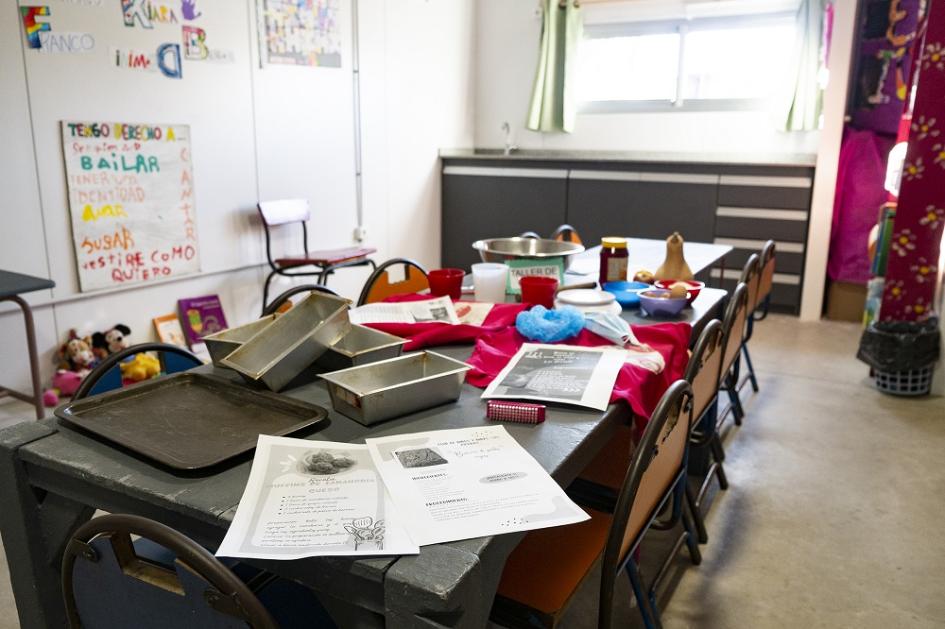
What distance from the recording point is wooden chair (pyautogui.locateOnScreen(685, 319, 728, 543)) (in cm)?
154

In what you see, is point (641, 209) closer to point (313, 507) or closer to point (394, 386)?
point (394, 386)

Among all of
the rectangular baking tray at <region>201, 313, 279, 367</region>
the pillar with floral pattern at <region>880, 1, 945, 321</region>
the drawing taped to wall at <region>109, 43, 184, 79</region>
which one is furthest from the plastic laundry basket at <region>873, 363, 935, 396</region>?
the drawing taped to wall at <region>109, 43, 184, 79</region>

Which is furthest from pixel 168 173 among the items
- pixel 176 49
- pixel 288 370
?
pixel 288 370

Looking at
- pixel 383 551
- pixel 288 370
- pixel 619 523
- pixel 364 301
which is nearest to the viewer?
pixel 383 551

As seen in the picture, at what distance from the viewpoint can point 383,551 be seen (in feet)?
2.76

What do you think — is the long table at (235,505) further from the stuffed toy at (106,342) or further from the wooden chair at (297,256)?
the wooden chair at (297,256)

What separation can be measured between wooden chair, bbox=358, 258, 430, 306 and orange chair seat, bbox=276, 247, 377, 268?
1.37 meters

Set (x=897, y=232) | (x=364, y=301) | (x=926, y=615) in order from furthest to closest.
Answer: (x=897, y=232) < (x=364, y=301) < (x=926, y=615)

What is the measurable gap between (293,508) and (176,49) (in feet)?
9.98

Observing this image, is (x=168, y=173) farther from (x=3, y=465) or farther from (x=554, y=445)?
(x=554, y=445)

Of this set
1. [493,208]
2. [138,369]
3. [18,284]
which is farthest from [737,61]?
[18,284]

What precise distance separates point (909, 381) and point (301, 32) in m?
3.54

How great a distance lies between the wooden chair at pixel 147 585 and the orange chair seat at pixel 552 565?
0.41 metres

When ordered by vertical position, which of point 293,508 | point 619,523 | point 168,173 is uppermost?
point 168,173
